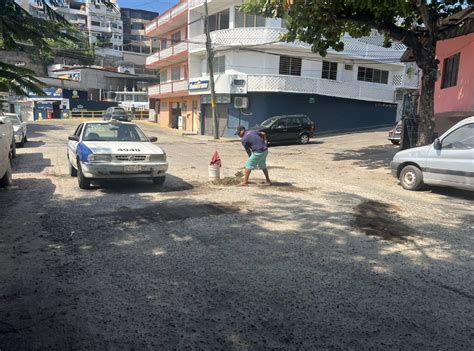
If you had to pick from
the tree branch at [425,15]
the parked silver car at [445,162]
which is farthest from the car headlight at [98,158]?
the tree branch at [425,15]

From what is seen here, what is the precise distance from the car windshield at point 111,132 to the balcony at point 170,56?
2411 cm

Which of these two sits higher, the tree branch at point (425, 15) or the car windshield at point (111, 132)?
the tree branch at point (425, 15)

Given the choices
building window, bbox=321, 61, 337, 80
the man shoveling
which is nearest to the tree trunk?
the man shoveling

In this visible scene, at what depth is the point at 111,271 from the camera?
4652 millimetres

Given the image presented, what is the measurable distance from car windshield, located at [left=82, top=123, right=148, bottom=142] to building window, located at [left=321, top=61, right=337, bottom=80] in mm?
22480

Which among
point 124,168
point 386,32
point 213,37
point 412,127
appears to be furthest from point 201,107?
point 124,168

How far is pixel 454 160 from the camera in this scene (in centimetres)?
891

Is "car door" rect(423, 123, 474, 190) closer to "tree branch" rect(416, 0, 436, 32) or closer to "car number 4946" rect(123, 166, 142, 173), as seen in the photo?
"tree branch" rect(416, 0, 436, 32)

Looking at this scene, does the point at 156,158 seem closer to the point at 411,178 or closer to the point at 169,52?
the point at 411,178

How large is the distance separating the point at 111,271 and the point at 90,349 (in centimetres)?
153

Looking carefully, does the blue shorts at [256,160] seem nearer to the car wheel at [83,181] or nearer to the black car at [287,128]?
the car wheel at [83,181]

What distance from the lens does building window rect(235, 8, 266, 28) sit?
27844 mm

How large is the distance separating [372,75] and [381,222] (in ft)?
94.9

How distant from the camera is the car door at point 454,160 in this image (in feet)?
28.5
